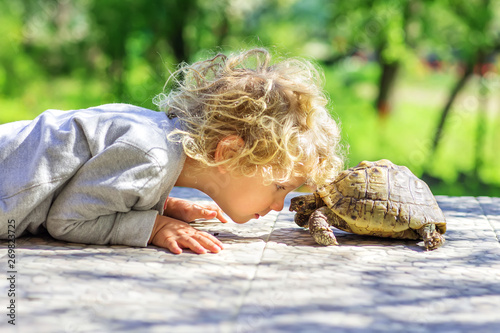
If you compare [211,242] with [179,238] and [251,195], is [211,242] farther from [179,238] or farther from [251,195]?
[251,195]

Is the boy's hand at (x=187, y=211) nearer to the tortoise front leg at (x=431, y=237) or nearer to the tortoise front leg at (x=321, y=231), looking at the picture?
the tortoise front leg at (x=321, y=231)

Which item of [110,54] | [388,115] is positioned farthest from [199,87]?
[388,115]

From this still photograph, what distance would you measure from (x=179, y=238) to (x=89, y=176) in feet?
1.70

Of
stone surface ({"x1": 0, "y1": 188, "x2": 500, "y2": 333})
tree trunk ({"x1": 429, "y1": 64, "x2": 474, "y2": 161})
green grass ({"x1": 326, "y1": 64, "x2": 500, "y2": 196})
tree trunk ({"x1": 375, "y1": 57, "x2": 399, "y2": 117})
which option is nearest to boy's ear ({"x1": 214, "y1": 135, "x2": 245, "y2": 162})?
stone surface ({"x1": 0, "y1": 188, "x2": 500, "y2": 333})

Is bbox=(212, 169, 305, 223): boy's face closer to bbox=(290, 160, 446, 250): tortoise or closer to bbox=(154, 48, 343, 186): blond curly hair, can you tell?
bbox=(154, 48, 343, 186): blond curly hair

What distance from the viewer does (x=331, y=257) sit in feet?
8.16

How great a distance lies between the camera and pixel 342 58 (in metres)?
11.9

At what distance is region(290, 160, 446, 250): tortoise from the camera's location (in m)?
2.68

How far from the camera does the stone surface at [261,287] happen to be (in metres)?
1.72

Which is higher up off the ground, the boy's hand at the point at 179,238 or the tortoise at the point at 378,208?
the tortoise at the point at 378,208

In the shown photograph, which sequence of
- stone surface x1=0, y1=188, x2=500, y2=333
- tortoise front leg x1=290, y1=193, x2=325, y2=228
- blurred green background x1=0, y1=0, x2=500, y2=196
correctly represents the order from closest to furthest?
stone surface x1=0, y1=188, x2=500, y2=333 → tortoise front leg x1=290, y1=193, x2=325, y2=228 → blurred green background x1=0, y1=0, x2=500, y2=196

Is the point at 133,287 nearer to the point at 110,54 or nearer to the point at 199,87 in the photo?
the point at 199,87

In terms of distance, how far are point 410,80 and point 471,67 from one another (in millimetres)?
2853

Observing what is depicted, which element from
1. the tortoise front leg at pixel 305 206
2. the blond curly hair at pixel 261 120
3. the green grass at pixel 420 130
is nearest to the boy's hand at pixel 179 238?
the blond curly hair at pixel 261 120
